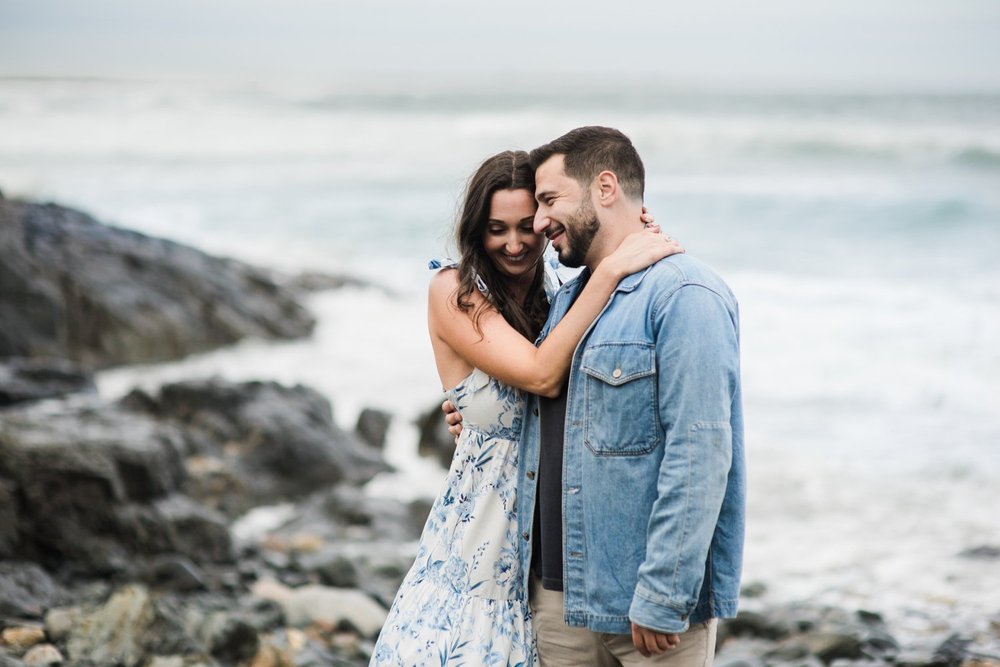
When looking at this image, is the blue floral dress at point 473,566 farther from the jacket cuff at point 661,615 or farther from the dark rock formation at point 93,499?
the dark rock formation at point 93,499

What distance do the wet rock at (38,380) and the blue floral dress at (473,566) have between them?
7.28 metres

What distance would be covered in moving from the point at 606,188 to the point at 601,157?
9cm

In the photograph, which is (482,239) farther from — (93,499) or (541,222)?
(93,499)

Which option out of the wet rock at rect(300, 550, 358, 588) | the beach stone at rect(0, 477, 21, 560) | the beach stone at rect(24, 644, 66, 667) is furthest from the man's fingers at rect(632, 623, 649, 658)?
the beach stone at rect(0, 477, 21, 560)

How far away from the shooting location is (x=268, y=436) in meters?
9.34

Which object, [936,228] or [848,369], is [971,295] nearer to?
[848,369]

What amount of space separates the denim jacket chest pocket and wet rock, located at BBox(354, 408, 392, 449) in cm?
718

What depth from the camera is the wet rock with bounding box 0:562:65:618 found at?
5.66 m

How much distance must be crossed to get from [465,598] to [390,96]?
191 ft

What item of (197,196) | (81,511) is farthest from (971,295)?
(197,196)

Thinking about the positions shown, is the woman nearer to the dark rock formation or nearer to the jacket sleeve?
the jacket sleeve

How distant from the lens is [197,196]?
95.6 ft

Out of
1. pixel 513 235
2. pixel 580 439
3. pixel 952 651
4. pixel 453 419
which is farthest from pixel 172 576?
pixel 952 651

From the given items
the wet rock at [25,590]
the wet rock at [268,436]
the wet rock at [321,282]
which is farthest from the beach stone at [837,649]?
the wet rock at [321,282]
